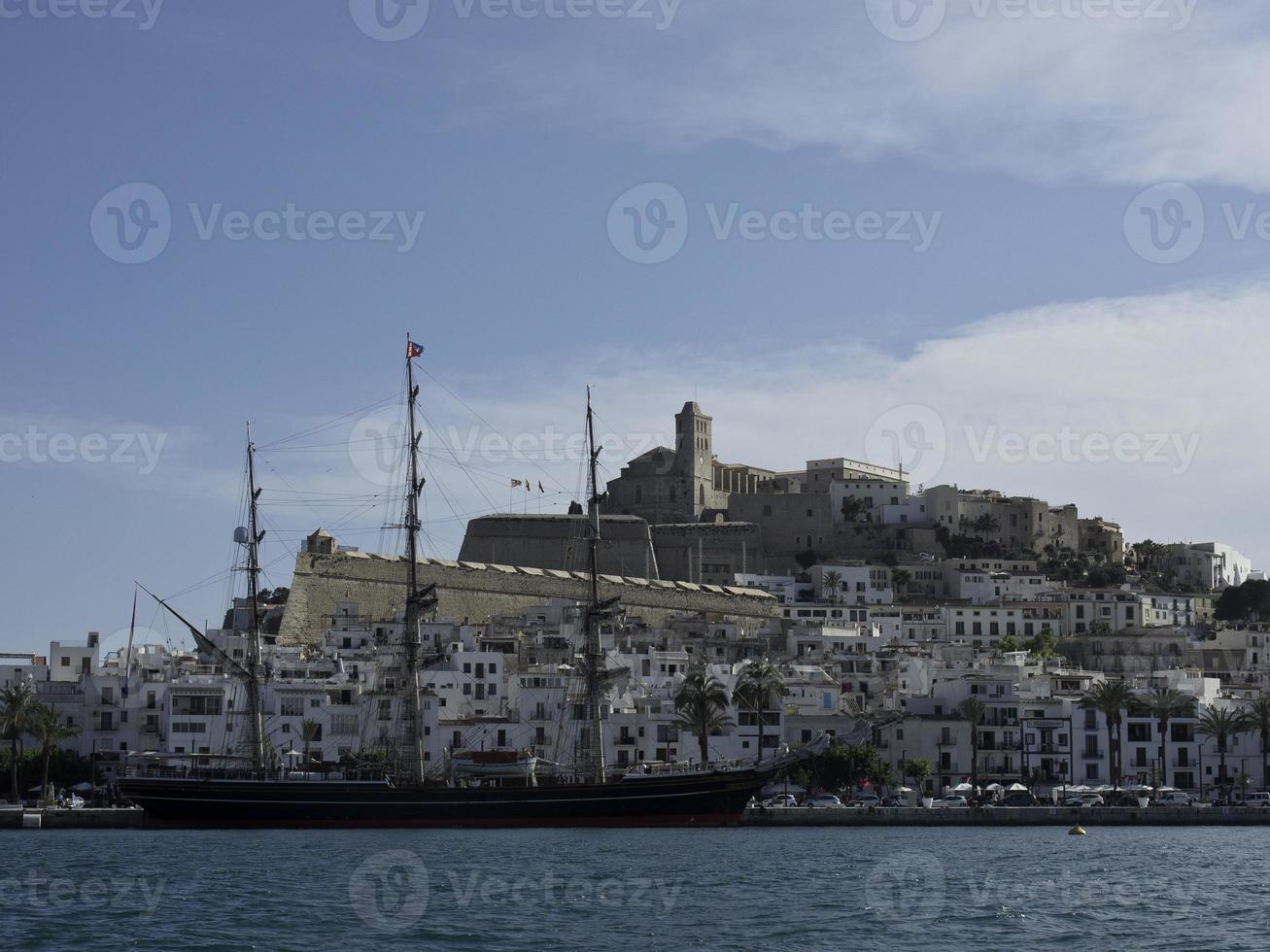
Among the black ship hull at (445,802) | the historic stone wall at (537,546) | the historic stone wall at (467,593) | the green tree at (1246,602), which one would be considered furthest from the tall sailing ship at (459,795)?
the green tree at (1246,602)

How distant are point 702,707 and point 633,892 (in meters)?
24.3

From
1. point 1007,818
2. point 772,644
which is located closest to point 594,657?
point 1007,818

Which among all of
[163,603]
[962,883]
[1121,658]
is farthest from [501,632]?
[962,883]

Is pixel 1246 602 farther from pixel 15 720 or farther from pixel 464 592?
pixel 15 720

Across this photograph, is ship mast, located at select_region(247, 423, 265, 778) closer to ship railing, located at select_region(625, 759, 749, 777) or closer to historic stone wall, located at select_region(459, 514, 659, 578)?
ship railing, located at select_region(625, 759, 749, 777)

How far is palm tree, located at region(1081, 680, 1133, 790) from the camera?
66.8 meters

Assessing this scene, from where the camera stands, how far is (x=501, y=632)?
84.1m

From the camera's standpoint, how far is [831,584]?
367 ft

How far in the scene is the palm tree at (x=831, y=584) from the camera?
112 metres

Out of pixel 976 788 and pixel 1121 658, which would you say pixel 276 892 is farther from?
pixel 1121 658

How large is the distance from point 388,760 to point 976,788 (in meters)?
19.2

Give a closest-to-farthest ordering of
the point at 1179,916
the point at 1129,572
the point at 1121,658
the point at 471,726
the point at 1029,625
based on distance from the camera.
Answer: the point at 1179,916
the point at 471,726
the point at 1121,658
the point at 1029,625
the point at 1129,572

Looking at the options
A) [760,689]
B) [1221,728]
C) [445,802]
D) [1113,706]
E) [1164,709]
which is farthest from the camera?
[1164,709]

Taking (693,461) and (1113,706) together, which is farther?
(693,461)
